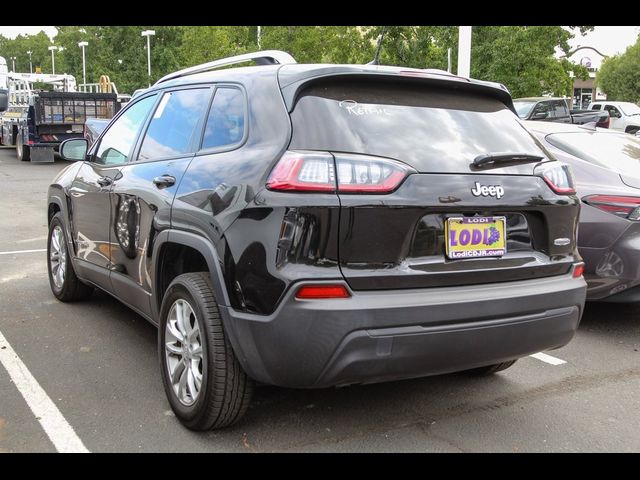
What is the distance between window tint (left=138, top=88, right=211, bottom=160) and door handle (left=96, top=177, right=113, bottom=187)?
1.19ft

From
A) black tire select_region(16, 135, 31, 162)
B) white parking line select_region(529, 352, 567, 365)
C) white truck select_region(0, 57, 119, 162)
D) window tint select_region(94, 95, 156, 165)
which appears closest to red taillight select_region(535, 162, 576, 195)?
white parking line select_region(529, 352, 567, 365)

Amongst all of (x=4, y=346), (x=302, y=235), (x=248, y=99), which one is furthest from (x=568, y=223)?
(x=4, y=346)

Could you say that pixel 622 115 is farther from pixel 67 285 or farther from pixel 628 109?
pixel 67 285

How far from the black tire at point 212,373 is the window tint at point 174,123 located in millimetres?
863

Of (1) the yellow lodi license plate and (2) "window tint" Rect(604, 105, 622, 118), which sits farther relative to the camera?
(2) "window tint" Rect(604, 105, 622, 118)

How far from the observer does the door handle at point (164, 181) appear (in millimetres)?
3607

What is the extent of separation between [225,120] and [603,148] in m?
3.73

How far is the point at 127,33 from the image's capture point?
202 ft

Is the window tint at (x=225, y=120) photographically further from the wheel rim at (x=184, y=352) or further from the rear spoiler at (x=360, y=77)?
the wheel rim at (x=184, y=352)

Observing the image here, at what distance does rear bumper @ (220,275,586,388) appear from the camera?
2.76 meters

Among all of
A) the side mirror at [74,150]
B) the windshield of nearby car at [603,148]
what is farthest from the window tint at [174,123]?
the windshield of nearby car at [603,148]

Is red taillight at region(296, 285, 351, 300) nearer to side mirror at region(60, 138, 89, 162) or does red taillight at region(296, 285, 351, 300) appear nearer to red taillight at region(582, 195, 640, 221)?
red taillight at region(582, 195, 640, 221)
